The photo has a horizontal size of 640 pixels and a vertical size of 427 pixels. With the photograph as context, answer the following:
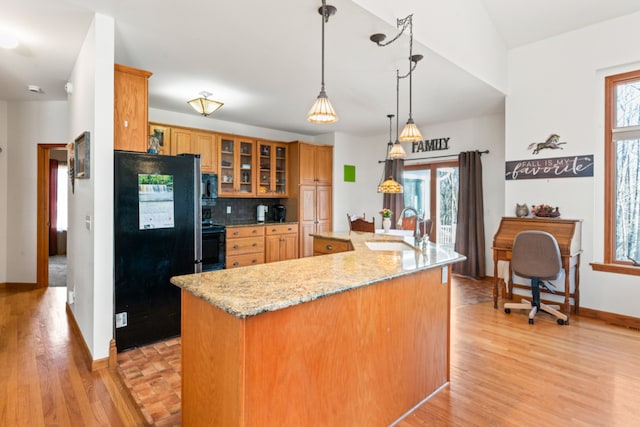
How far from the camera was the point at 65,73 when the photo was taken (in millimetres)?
3691

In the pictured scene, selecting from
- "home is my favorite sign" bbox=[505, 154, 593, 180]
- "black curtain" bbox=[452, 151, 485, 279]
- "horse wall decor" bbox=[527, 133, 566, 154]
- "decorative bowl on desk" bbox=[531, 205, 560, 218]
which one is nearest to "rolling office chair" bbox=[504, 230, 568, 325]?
"decorative bowl on desk" bbox=[531, 205, 560, 218]

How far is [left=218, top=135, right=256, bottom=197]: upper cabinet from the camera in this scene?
5.53m

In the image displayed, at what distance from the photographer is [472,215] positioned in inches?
212

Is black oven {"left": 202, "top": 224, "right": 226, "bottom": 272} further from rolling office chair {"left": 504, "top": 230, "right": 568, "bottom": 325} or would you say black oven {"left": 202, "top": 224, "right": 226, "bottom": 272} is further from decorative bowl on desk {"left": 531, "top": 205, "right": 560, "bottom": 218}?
decorative bowl on desk {"left": 531, "top": 205, "right": 560, "bottom": 218}

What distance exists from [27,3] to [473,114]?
214 inches

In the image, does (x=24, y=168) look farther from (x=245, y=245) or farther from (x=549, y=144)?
(x=549, y=144)

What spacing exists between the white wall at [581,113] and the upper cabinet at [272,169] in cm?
387

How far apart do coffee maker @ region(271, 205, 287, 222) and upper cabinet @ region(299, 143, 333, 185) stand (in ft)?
2.02

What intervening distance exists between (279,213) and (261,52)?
3485 millimetres

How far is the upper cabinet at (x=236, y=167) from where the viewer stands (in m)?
5.53

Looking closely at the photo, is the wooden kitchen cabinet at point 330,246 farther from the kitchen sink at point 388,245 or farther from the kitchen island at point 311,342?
the kitchen island at point 311,342

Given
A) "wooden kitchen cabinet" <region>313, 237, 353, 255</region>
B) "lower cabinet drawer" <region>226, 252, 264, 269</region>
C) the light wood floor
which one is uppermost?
"wooden kitchen cabinet" <region>313, 237, 353, 255</region>

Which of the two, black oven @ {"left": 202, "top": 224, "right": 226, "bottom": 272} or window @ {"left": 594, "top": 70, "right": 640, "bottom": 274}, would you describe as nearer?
window @ {"left": 594, "top": 70, "right": 640, "bottom": 274}

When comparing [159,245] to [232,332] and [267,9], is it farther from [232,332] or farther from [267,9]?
[267,9]
